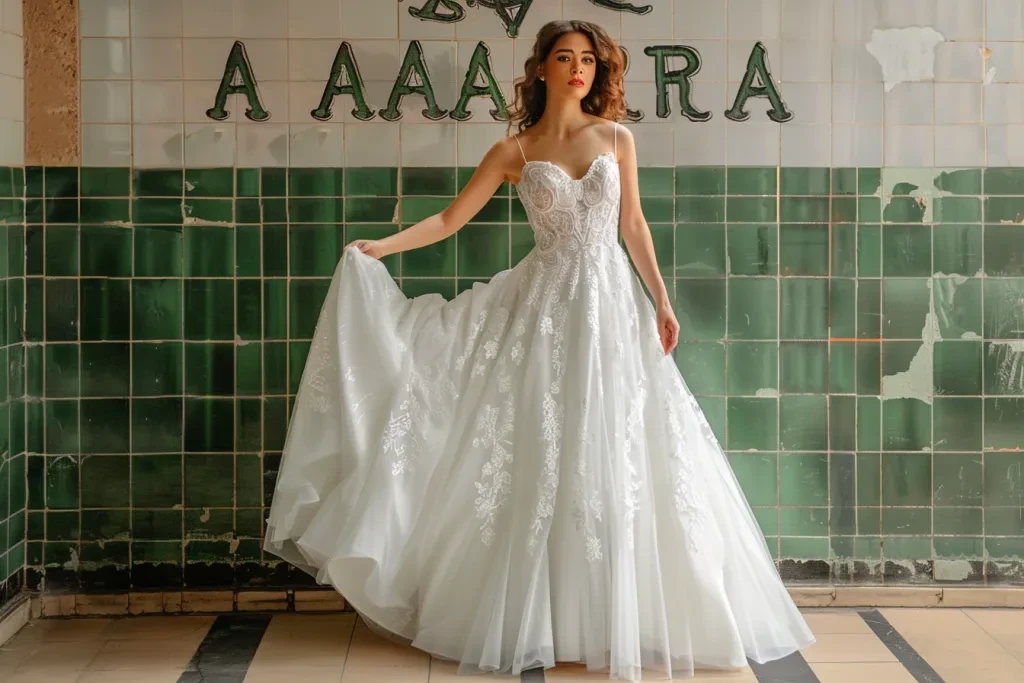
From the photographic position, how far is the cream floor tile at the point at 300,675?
3.81 meters

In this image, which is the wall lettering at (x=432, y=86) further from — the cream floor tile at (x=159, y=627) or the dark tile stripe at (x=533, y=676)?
the dark tile stripe at (x=533, y=676)

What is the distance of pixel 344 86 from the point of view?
14.8ft

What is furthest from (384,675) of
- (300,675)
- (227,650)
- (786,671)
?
(786,671)

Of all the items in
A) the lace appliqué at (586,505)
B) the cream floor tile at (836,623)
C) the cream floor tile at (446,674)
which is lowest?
the cream floor tile at (446,674)

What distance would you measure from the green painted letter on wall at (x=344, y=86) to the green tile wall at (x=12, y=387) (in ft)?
3.85

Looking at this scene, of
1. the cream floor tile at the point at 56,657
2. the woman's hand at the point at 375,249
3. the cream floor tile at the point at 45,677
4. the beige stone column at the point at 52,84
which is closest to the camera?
the cream floor tile at the point at 45,677

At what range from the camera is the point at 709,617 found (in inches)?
149

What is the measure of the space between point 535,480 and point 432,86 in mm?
1643

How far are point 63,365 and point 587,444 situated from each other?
2.13 metres

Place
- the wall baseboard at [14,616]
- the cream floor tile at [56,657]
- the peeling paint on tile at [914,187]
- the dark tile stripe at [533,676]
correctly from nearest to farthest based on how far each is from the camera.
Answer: the dark tile stripe at [533,676] < the cream floor tile at [56,657] < the wall baseboard at [14,616] < the peeling paint on tile at [914,187]

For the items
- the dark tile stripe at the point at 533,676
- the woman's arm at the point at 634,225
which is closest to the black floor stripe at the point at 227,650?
the dark tile stripe at the point at 533,676

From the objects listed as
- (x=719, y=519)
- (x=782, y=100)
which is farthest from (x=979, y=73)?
(x=719, y=519)

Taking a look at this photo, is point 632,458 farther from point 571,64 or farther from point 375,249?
point 571,64

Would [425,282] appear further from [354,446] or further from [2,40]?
[2,40]
